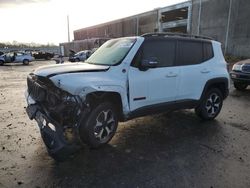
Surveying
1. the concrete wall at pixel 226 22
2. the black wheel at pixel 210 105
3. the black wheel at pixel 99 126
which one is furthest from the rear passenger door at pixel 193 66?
the concrete wall at pixel 226 22

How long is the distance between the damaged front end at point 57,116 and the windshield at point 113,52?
118 cm

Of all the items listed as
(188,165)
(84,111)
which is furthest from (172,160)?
(84,111)

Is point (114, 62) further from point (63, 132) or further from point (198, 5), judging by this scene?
point (198, 5)

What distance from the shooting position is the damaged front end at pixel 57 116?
11.2ft

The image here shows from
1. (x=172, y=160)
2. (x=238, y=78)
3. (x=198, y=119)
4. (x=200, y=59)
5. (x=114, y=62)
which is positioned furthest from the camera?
(x=238, y=78)

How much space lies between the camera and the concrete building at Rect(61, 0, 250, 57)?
25.4m

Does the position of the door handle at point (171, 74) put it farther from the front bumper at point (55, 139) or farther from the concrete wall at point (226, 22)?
the concrete wall at point (226, 22)

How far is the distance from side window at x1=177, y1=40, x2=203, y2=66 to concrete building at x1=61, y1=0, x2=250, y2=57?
22.2 m

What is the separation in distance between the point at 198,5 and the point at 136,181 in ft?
105

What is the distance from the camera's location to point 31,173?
3.38 meters

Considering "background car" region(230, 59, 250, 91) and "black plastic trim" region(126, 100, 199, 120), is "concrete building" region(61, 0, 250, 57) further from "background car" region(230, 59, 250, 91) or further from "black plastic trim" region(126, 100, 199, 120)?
"black plastic trim" region(126, 100, 199, 120)

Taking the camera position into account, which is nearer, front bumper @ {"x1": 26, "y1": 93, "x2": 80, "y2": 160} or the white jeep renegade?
front bumper @ {"x1": 26, "y1": 93, "x2": 80, "y2": 160}

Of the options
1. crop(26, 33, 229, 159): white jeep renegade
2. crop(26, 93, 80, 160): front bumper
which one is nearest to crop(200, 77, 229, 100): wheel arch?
crop(26, 33, 229, 159): white jeep renegade

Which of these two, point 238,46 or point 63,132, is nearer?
point 63,132
